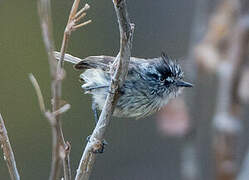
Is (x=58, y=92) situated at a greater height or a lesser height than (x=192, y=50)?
greater

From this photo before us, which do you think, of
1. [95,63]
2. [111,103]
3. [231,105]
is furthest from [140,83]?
[111,103]

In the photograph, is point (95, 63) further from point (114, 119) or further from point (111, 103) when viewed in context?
point (114, 119)

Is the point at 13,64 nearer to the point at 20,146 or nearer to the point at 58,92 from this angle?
the point at 20,146

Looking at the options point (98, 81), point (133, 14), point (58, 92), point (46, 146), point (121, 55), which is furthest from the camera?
point (46, 146)

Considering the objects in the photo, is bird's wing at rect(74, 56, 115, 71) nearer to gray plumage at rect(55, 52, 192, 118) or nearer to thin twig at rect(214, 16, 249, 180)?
gray plumage at rect(55, 52, 192, 118)

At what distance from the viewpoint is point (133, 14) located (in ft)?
24.1

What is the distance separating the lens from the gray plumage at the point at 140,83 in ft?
13.5

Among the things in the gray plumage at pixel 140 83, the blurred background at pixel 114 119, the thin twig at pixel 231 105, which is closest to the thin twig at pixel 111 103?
the gray plumage at pixel 140 83

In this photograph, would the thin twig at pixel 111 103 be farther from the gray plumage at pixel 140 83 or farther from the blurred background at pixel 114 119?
the blurred background at pixel 114 119

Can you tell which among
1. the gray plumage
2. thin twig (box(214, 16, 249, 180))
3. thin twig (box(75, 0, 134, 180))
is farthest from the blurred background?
thin twig (box(75, 0, 134, 180))

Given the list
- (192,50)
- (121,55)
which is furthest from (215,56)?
(121,55)

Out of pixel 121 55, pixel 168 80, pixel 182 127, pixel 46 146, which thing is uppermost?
pixel 121 55

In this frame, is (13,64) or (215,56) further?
(13,64)

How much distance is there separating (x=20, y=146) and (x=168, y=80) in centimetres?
414
